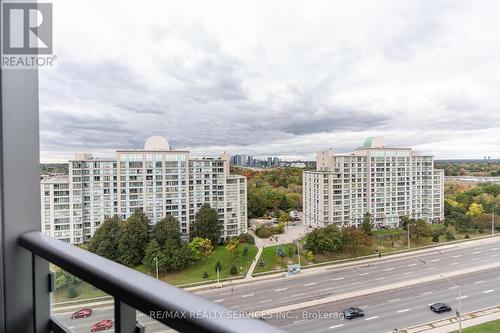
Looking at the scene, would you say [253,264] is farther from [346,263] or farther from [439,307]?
[439,307]

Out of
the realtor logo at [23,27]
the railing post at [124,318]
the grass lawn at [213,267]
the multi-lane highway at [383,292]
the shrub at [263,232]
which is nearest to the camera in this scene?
the railing post at [124,318]

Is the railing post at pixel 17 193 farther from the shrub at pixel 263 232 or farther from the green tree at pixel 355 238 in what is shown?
the green tree at pixel 355 238

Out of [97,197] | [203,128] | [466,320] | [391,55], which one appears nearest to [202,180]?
[203,128]

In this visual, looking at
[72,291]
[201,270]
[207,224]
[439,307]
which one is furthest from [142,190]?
[439,307]

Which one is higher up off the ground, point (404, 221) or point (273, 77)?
point (273, 77)

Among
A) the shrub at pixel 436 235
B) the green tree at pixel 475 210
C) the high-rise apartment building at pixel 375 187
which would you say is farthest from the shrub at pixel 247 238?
the green tree at pixel 475 210

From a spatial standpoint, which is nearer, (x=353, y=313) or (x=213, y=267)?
(x=353, y=313)

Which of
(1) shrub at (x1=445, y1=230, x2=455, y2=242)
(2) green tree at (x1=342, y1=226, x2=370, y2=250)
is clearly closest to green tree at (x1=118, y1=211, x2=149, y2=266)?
(2) green tree at (x1=342, y1=226, x2=370, y2=250)
